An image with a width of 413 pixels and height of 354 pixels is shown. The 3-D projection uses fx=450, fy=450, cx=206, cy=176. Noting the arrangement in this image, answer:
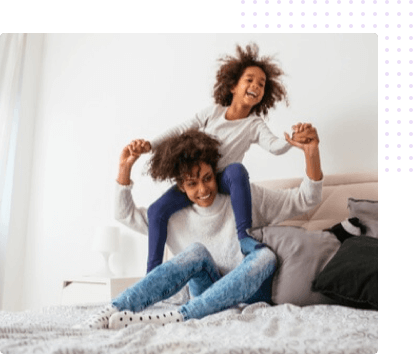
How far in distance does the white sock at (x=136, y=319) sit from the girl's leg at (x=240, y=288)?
1.9 inches

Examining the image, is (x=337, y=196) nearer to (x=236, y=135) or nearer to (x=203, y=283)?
(x=236, y=135)

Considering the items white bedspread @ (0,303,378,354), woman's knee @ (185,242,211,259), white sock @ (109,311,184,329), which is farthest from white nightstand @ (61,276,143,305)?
white sock @ (109,311,184,329)

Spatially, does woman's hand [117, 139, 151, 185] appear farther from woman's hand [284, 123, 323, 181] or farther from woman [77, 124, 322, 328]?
woman's hand [284, 123, 323, 181]

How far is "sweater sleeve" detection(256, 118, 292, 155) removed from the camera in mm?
2273

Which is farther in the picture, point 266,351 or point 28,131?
point 28,131

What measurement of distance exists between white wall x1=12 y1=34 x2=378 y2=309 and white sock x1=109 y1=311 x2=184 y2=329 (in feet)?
4.65

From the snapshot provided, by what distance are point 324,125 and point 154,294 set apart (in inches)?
57.6

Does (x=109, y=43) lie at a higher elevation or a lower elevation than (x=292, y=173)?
higher

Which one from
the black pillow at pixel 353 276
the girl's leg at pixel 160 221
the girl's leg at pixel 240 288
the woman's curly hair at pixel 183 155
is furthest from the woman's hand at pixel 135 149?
the black pillow at pixel 353 276

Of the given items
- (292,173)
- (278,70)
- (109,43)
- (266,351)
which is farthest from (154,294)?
(109,43)

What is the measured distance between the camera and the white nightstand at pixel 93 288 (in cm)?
241

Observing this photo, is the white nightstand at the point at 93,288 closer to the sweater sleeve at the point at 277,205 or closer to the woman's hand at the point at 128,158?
the woman's hand at the point at 128,158
